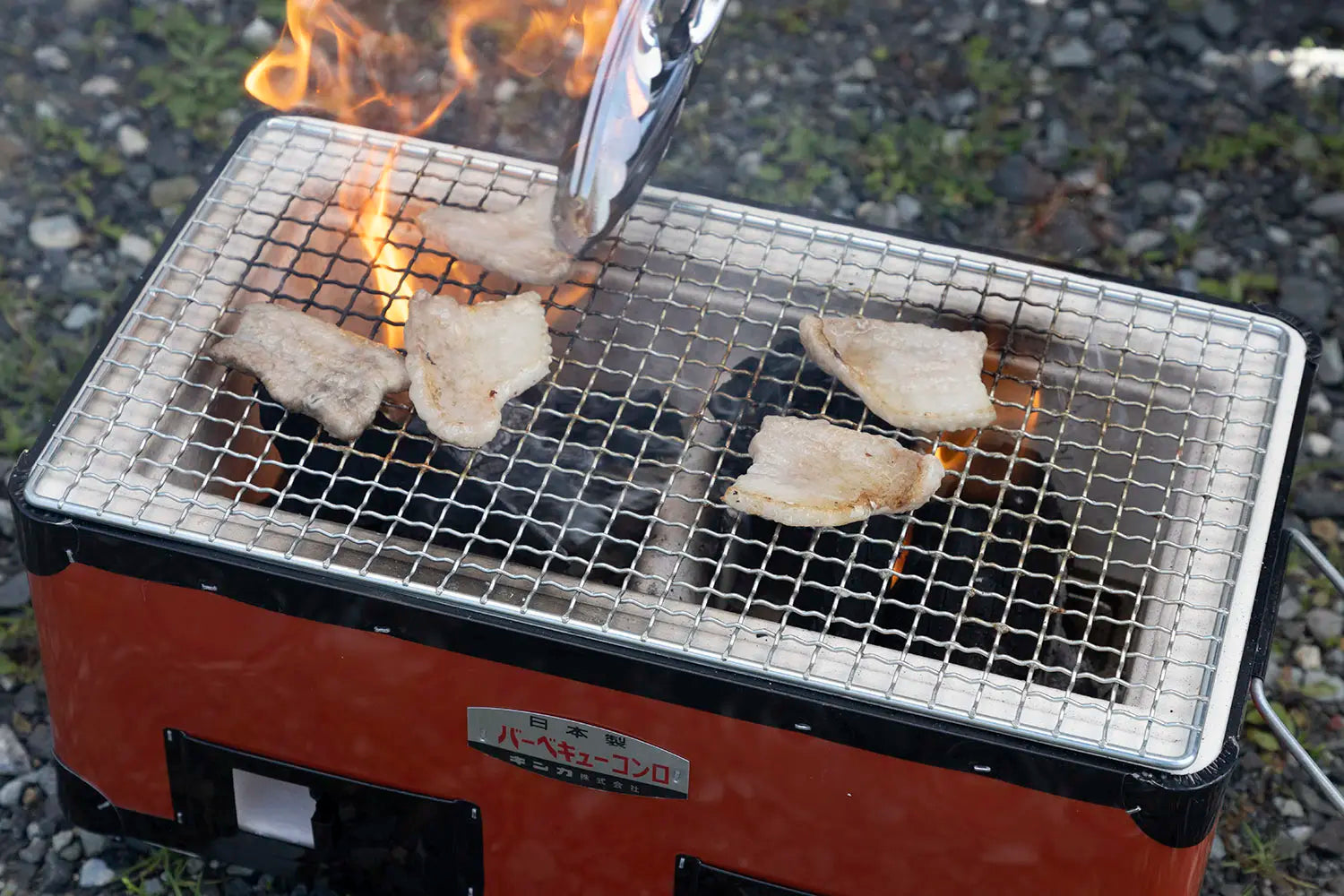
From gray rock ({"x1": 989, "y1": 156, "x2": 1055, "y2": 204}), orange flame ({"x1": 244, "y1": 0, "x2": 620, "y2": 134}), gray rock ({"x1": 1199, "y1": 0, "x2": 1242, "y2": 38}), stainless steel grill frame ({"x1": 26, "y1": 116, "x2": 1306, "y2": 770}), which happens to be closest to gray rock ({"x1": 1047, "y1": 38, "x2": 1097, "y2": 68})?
gray rock ({"x1": 1199, "y1": 0, "x2": 1242, "y2": 38})

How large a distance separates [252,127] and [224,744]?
4.06 ft

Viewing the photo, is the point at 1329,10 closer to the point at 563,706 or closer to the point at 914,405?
the point at 914,405

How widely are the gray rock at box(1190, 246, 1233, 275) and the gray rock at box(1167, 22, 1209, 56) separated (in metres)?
1.03

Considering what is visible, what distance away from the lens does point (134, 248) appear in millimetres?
4246

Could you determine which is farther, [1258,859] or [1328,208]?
[1328,208]

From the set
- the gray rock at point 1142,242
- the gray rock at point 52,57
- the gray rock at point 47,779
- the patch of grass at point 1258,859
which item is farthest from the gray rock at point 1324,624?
the gray rock at point 52,57

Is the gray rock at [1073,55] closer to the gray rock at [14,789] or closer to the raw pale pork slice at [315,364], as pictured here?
the raw pale pork slice at [315,364]

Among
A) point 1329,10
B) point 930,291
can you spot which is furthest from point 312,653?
point 1329,10

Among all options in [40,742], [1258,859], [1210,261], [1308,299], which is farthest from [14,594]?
[1308,299]

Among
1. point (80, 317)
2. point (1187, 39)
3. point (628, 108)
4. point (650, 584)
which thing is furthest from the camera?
point (1187, 39)

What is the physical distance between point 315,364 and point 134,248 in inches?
86.2

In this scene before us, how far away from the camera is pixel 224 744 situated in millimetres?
2479

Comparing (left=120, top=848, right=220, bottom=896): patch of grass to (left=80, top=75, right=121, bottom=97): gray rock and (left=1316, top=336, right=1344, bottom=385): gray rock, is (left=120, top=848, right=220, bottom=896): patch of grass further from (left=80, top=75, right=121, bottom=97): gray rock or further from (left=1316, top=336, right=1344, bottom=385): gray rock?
(left=1316, top=336, right=1344, bottom=385): gray rock

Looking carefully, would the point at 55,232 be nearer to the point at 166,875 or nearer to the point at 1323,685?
the point at 166,875
